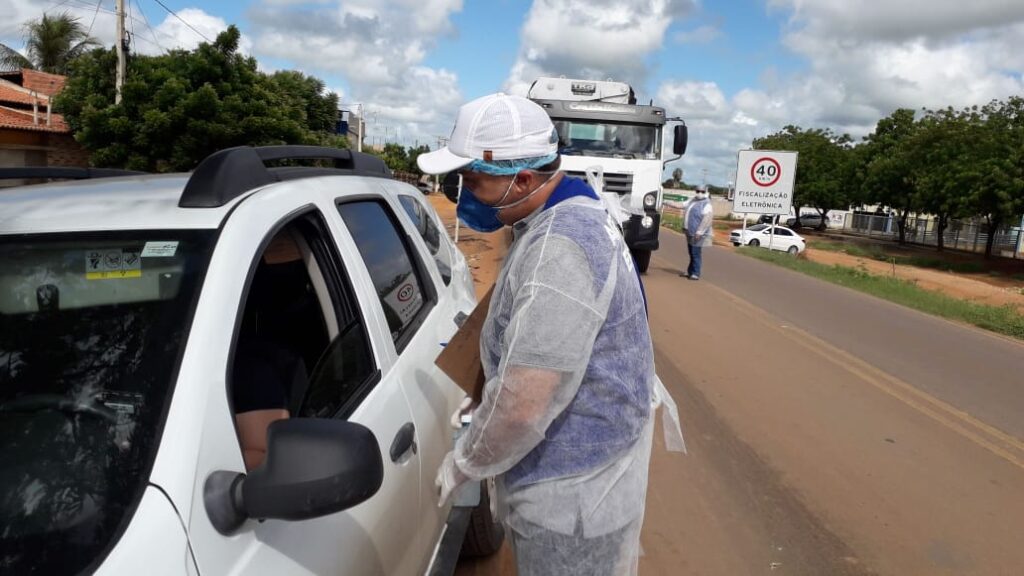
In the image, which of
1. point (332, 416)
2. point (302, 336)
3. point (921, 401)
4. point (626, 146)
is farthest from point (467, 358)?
point (626, 146)

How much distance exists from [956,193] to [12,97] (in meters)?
41.3

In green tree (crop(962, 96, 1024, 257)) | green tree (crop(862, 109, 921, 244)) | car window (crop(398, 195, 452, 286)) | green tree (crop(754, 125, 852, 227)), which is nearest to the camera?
car window (crop(398, 195, 452, 286))

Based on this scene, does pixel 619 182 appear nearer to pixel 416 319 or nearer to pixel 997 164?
pixel 416 319

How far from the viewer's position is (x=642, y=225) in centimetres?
1348

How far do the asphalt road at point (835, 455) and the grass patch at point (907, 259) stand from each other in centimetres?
2905

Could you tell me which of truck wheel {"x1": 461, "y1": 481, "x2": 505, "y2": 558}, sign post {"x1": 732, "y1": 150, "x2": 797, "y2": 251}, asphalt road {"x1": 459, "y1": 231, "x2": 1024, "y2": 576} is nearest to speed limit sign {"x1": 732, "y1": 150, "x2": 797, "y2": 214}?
sign post {"x1": 732, "y1": 150, "x2": 797, "y2": 251}

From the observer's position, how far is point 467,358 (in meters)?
2.23

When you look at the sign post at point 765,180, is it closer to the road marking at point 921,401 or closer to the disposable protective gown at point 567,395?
the road marking at point 921,401

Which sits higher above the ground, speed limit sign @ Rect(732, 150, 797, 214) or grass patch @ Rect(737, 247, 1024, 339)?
speed limit sign @ Rect(732, 150, 797, 214)

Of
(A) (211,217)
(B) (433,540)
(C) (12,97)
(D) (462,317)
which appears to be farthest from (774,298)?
(C) (12,97)

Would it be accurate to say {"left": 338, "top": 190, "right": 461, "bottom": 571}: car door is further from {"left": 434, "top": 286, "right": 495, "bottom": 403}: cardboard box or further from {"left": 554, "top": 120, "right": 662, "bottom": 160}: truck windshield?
{"left": 554, "top": 120, "right": 662, "bottom": 160}: truck windshield

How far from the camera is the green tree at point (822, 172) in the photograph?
5641cm

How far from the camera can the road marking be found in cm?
575

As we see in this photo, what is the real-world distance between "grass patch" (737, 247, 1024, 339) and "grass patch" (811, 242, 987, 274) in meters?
18.1
